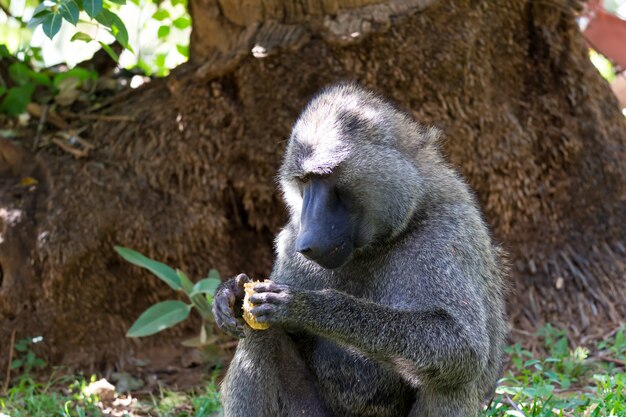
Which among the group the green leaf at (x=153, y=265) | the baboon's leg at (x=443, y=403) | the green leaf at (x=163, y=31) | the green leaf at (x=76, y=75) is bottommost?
the green leaf at (x=153, y=265)

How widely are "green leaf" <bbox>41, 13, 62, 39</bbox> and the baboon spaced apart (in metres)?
1.03

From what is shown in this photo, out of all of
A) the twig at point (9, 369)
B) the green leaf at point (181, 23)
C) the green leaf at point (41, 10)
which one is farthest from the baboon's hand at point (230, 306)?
the green leaf at point (181, 23)

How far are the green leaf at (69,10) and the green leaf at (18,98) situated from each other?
1921 millimetres

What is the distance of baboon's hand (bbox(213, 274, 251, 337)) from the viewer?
3324mm

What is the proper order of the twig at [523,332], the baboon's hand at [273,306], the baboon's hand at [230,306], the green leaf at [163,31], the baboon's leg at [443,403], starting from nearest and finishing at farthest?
the baboon's hand at [273,306], the baboon's leg at [443,403], the baboon's hand at [230,306], the twig at [523,332], the green leaf at [163,31]

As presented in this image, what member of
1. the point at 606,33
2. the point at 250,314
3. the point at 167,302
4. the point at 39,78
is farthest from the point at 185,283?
the point at 606,33

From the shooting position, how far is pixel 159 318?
14.9 feet

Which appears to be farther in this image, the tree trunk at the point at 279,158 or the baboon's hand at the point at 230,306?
the tree trunk at the point at 279,158

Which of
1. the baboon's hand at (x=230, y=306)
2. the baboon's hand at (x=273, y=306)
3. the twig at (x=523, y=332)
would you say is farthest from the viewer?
the twig at (x=523, y=332)

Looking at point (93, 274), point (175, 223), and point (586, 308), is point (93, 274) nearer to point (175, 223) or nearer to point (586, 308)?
point (175, 223)

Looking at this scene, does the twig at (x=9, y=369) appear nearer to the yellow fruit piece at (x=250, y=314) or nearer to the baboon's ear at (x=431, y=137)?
the yellow fruit piece at (x=250, y=314)

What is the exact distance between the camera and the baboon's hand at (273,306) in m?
3.05

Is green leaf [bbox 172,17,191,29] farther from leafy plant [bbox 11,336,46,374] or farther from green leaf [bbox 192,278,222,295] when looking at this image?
leafy plant [bbox 11,336,46,374]

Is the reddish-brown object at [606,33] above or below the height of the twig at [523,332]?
above
